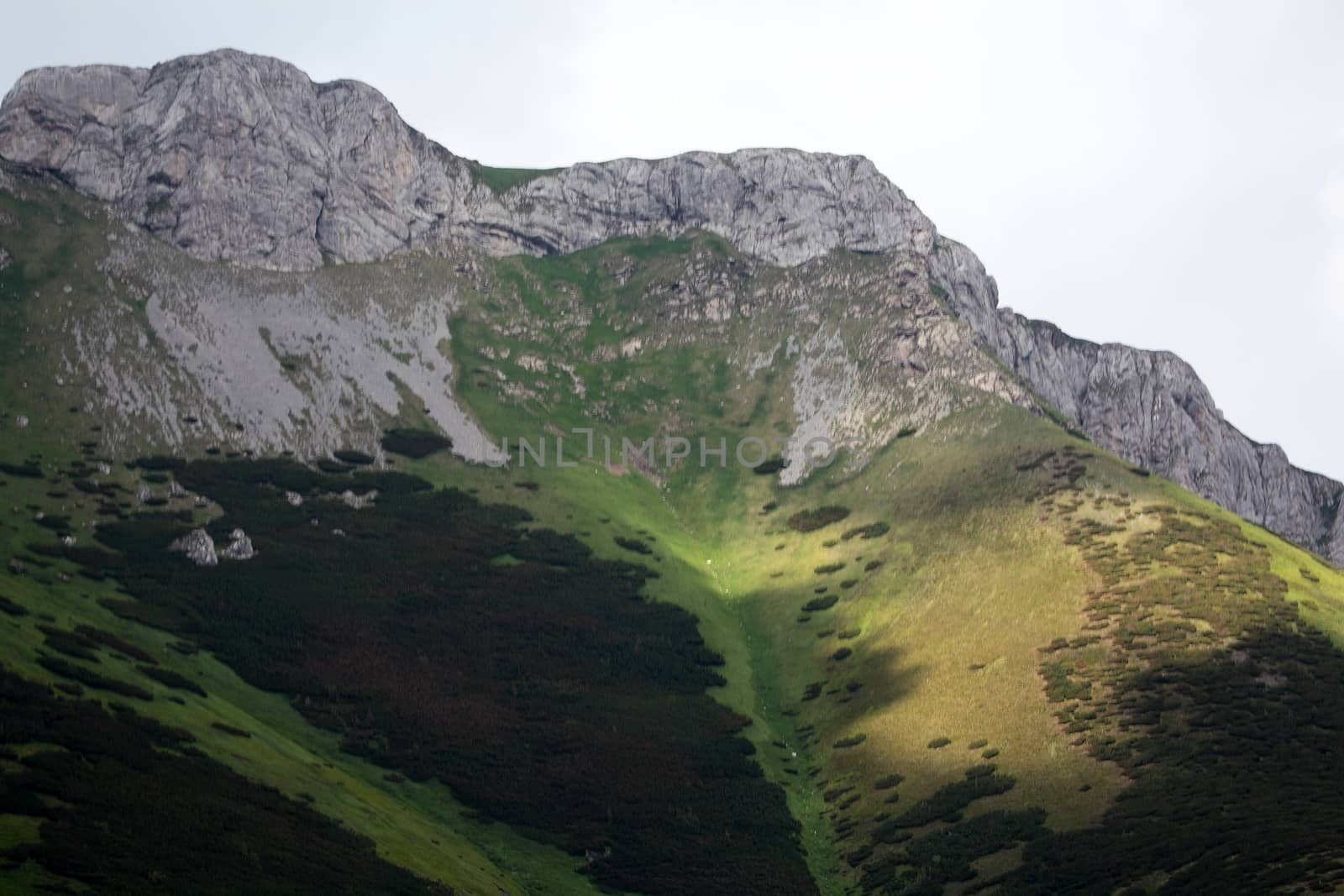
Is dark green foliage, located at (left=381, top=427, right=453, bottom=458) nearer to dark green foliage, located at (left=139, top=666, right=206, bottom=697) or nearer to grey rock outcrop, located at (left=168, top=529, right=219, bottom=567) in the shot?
grey rock outcrop, located at (left=168, top=529, right=219, bottom=567)

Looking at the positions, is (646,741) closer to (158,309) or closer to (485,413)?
(485,413)

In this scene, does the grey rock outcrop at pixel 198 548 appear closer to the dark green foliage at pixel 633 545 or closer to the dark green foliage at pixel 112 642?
the dark green foliage at pixel 112 642

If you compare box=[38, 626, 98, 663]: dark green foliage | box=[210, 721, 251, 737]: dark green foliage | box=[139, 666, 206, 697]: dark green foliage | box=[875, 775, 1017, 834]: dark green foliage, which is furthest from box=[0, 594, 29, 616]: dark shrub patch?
box=[875, 775, 1017, 834]: dark green foliage

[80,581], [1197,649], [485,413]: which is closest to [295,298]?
[485,413]

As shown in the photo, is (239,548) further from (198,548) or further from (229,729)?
(229,729)

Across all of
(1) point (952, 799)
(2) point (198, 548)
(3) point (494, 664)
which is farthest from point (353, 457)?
(1) point (952, 799)
